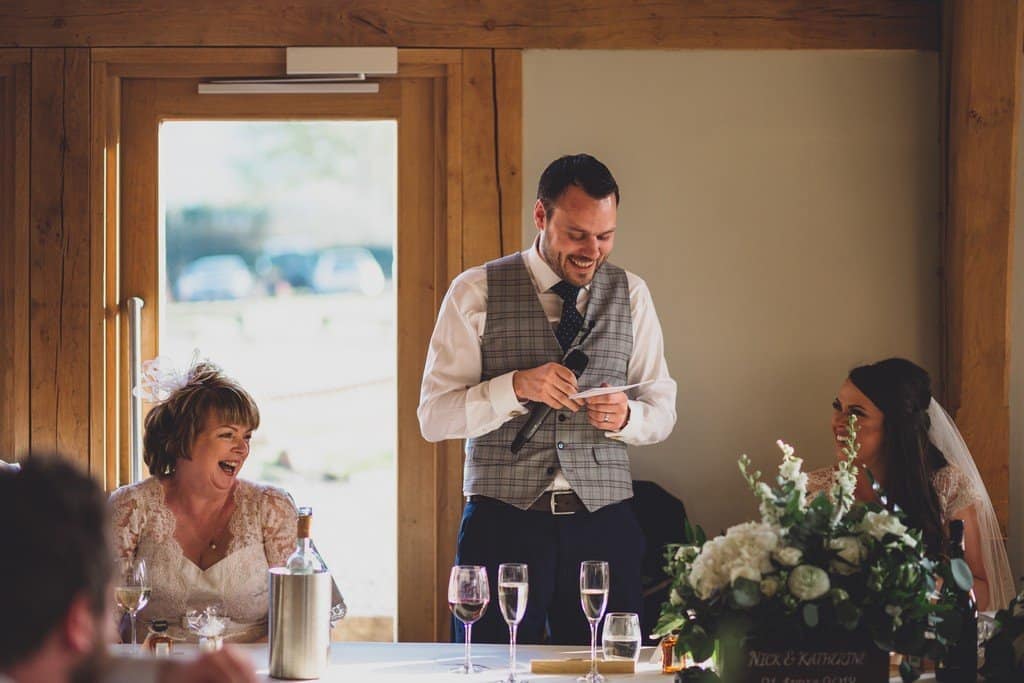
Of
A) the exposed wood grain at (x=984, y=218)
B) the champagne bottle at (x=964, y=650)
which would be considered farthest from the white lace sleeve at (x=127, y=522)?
the exposed wood grain at (x=984, y=218)

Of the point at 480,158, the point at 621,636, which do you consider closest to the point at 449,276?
the point at 480,158

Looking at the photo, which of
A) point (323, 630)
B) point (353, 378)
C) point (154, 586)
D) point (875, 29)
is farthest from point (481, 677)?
point (875, 29)

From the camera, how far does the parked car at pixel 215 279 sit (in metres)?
4.07

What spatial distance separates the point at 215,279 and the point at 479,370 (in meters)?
1.30

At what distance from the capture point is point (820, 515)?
1917 mm

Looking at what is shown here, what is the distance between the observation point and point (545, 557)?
305 centimetres

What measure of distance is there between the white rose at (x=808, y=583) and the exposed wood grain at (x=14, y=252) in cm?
285

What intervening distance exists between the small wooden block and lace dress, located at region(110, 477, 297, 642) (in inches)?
28.4

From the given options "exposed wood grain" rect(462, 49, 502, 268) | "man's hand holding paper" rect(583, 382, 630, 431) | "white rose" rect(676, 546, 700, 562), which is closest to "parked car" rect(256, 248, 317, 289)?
"exposed wood grain" rect(462, 49, 502, 268)

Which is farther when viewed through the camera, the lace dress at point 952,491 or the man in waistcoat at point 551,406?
the lace dress at point 952,491

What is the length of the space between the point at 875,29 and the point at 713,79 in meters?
0.54

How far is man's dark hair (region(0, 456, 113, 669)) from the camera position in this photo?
1069 millimetres

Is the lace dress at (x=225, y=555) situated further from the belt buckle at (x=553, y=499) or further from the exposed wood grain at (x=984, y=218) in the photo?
the exposed wood grain at (x=984, y=218)

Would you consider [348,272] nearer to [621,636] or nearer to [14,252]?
[14,252]
